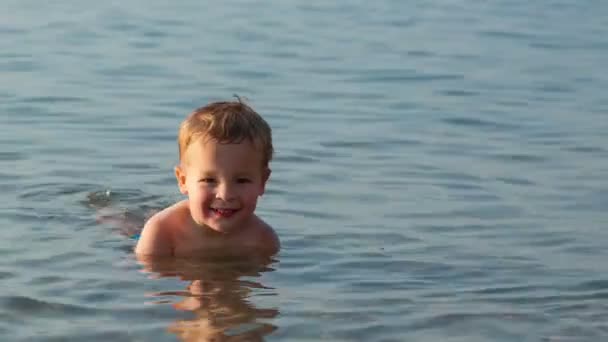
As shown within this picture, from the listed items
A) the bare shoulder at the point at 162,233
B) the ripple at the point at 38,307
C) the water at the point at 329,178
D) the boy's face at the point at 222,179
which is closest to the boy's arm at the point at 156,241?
the bare shoulder at the point at 162,233

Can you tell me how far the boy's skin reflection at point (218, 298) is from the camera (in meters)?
5.08

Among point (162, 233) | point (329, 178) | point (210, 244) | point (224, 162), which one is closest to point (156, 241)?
point (162, 233)

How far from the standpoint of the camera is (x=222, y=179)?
19.4ft

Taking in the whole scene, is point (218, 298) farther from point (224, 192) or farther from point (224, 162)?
point (224, 162)

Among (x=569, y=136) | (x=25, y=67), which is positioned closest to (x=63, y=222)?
(x=569, y=136)

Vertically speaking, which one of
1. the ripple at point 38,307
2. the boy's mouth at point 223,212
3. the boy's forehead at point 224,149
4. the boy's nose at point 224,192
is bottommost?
the ripple at point 38,307

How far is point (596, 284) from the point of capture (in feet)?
19.9

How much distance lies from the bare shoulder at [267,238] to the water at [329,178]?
0.46 feet

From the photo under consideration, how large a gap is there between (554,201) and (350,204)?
4.10 ft

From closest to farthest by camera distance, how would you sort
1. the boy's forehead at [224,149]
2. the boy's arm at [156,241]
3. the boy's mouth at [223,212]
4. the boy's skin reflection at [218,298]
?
the boy's skin reflection at [218,298] → the boy's forehead at [224,149] → the boy's mouth at [223,212] → the boy's arm at [156,241]

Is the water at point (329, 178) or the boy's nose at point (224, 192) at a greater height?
the boy's nose at point (224, 192)

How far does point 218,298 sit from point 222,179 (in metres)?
0.56

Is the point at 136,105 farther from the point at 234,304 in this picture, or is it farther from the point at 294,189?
the point at 234,304

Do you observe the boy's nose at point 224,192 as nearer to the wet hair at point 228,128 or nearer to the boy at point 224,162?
the boy at point 224,162
